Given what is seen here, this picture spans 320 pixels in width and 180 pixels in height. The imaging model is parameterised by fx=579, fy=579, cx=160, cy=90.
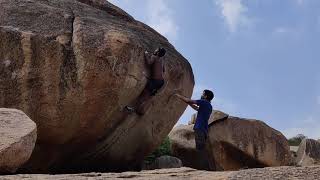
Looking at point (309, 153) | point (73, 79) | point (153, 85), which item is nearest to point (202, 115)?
point (153, 85)

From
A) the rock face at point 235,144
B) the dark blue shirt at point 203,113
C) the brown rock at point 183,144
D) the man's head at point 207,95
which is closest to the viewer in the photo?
the dark blue shirt at point 203,113

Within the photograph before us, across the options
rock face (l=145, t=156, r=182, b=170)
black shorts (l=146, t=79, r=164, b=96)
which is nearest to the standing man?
black shorts (l=146, t=79, r=164, b=96)

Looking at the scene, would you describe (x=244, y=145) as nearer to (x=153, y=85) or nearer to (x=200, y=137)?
(x=153, y=85)

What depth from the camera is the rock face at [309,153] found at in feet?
62.3

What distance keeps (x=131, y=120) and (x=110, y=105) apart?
2.87 feet

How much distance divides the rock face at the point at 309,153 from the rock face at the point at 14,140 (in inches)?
509

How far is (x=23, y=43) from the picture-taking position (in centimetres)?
941

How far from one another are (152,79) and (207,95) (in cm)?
118

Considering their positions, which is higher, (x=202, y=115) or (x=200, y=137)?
(x=202, y=115)

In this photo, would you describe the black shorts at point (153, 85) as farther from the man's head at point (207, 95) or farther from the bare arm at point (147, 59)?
the man's head at point (207, 95)

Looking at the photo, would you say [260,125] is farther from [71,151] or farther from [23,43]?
[23,43]

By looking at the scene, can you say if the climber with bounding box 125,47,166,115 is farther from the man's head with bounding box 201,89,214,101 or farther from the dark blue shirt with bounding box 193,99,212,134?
the dark blue shirt with bounding box 193,99,212,134

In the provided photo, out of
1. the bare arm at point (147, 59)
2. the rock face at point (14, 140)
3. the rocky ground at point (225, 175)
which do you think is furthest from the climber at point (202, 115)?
the rock face at point (14, 140)

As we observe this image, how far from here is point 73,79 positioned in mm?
9516
